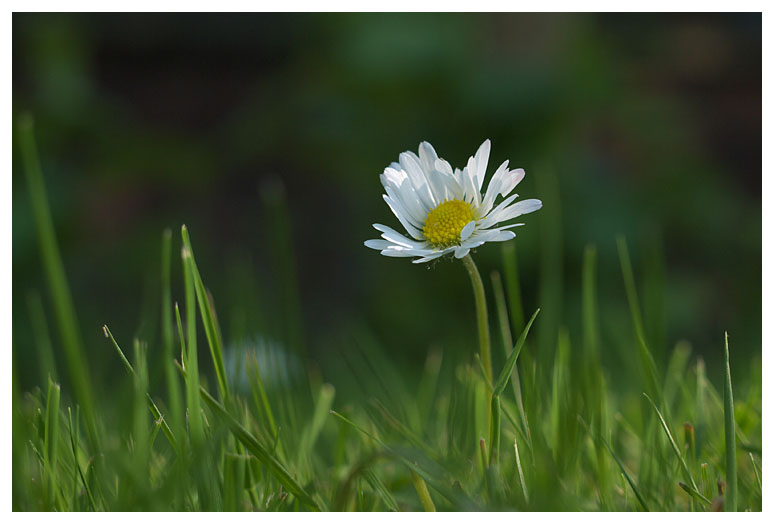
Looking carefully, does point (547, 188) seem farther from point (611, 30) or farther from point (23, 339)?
point (23, 339)

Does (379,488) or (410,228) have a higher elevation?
(410,228)

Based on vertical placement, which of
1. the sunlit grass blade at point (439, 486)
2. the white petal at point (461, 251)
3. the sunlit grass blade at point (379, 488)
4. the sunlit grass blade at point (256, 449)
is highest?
the white petal at point (461, 251)

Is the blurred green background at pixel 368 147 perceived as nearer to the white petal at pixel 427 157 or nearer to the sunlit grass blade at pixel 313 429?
the sunlit grass blade at pixel 313 429

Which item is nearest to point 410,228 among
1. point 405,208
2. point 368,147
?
point 405,208

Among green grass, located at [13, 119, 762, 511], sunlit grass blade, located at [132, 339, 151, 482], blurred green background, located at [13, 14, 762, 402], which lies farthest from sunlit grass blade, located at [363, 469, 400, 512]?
blurred green background, located at [13, 14, 762, 402]

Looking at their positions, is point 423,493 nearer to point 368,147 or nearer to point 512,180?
point 512,180

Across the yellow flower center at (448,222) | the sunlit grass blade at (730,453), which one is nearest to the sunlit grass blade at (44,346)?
the yellow flower center at (448,222)
